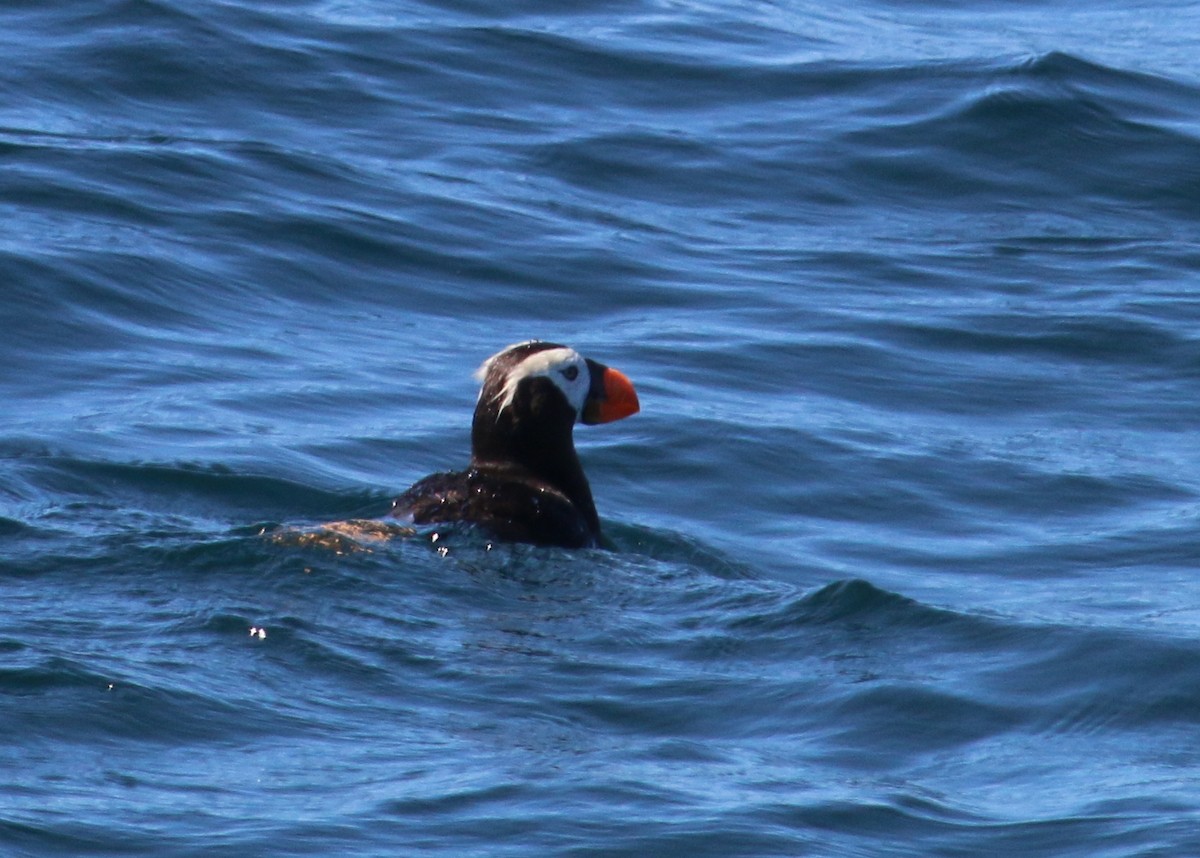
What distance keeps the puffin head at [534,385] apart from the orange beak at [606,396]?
6cm

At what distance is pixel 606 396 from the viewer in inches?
336

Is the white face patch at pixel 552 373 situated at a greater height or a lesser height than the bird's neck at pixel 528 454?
greater

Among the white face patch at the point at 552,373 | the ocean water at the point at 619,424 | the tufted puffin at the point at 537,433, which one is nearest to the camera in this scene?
the ocean water at the point at 619,424

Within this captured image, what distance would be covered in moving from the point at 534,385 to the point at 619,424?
220cm

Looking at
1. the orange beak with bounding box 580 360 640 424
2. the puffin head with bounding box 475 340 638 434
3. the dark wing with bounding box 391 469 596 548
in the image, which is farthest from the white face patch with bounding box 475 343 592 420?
the dark wing with bounding box 391 469 596 548

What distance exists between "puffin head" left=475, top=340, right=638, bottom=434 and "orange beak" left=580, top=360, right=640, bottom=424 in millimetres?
59

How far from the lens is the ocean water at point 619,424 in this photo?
584 cm

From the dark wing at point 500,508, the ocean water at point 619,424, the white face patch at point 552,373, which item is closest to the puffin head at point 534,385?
the white face patch at point 552,373

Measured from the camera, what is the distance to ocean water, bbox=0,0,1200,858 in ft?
19.1

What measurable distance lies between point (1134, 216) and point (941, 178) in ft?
3.96

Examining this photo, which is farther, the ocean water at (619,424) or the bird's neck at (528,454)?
the bird's neck at (528,454)

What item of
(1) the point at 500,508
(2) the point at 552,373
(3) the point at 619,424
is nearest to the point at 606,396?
(2) the point at 552,373

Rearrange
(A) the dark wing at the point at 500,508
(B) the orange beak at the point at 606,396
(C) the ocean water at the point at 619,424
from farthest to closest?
(B) the orange beak at the point at 606,396
(A) the dark wing at the point at 500,508
(C) the ocean water at the point at 619,424

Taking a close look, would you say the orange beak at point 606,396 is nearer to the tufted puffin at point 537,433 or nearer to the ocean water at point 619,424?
the tufted puffin at point 537,433
